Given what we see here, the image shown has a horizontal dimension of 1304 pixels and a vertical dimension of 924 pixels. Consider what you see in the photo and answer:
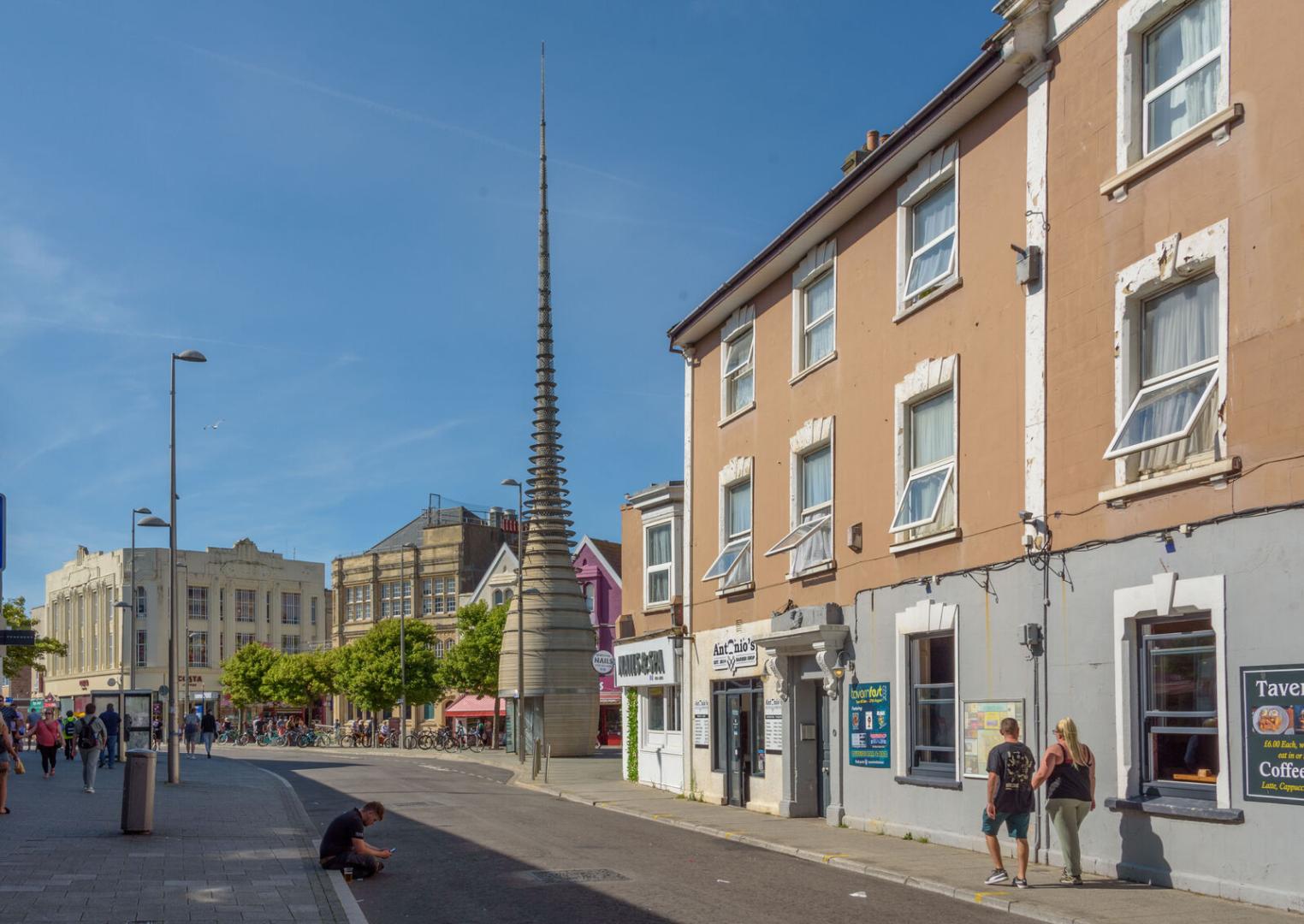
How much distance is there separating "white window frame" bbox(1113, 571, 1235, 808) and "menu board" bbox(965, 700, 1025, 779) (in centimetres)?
195

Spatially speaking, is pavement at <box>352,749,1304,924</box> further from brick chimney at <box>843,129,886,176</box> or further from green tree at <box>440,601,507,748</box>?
green tree at <box>440,601,507,748</box>

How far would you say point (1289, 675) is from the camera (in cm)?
1193

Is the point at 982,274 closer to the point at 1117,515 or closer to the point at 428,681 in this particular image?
the point at 1117,515

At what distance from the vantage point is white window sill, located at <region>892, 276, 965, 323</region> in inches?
712

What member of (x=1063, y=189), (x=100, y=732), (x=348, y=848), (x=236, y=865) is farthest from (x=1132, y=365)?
(x=100, y=732)

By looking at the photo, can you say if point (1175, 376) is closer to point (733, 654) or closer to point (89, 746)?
point (733, 654)

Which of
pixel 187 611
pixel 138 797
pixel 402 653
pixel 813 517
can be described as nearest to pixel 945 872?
pixel 813 517

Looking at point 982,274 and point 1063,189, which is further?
point 982,274

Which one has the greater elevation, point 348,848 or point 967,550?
point 967,550

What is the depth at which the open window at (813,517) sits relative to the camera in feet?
71.6

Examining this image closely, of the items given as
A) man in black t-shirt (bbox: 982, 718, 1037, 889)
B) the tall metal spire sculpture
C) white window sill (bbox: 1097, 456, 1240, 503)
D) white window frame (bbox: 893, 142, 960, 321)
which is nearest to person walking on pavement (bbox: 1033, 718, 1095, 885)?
man in black t-shirt (bbox: 982, 718, 1037, 889)

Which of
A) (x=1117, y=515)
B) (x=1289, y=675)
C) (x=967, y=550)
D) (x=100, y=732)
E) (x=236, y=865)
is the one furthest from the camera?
(x=100, y=732)

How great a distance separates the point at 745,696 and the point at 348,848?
11220mm

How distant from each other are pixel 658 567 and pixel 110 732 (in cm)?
1685
